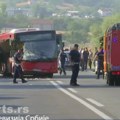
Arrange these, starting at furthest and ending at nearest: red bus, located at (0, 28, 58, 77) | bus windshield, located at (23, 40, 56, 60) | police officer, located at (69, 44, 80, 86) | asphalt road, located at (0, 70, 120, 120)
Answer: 1. bus windshield, located at (23, 40, 56, 60)
2. red bus, located at (0, 28, 58, 77)
3. police officer, located at (69, 44, 80, 86)
4. asphalt road, located at (0, 70, 120, 120)

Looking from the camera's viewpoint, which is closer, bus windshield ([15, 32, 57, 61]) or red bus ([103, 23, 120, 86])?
red bus ([103, 23, 120, 86])

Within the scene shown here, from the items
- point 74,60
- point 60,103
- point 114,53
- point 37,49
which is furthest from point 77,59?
point 60,103

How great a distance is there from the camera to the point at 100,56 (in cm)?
3788

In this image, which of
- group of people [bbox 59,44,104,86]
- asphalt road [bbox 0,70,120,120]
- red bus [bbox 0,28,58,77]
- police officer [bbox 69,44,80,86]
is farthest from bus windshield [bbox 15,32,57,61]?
asphalt road [bbox 0,70,120,120]

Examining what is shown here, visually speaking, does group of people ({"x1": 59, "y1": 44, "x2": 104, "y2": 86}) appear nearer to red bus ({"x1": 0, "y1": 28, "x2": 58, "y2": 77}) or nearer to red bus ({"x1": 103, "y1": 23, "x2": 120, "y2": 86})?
red bus ({"x1": 103, "y1": 23, "x2": 120, "y2": 86})

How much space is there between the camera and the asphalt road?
708 inches

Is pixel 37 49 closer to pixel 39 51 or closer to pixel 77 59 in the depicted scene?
pixel 39 51

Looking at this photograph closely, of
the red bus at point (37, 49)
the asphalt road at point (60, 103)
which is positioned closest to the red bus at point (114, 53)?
the asphalt road at point (60, 103)

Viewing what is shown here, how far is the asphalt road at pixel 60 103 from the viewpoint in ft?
59.0

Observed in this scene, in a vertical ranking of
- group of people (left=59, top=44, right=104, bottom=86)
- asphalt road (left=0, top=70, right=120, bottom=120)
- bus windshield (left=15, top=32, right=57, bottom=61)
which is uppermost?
bus windshield (left=15, top=32, right=57, bottom=61)

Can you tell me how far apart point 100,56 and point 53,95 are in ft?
43.3

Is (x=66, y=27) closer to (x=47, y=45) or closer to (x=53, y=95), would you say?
(x=47, y=45)

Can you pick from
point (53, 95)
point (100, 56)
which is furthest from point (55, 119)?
point (100, 56)

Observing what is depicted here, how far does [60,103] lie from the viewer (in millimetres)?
21625
